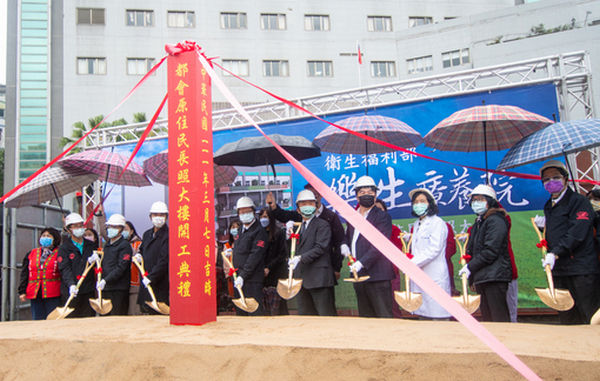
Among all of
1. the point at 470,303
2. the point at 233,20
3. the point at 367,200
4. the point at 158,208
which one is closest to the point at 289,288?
the point at 367,200

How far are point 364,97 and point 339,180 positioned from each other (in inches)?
55.1

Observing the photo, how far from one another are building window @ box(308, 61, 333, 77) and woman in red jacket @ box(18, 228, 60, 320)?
1699 centimetres

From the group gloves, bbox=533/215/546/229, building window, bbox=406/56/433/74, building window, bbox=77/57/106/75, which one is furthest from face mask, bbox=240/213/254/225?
building window, bbox=406/56/433/74

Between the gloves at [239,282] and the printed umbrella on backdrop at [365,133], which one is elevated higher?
the printed umbrella on backdrop at [365,133]

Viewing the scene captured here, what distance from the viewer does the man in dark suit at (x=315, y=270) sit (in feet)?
13.8

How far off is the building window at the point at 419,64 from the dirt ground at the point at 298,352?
20.4 meters

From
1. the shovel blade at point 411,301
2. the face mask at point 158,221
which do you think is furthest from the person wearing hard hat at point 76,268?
the shovel blade at point 411,301

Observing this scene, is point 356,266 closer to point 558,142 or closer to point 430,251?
point 430,251

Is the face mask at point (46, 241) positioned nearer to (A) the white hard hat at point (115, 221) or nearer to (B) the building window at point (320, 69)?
(A) the white hard hat at point (115, 221)

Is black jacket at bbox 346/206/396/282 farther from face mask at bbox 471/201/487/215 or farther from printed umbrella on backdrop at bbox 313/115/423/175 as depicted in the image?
printed umbrella on backdrop at bbox 313/115/423/175

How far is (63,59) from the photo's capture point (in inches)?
754

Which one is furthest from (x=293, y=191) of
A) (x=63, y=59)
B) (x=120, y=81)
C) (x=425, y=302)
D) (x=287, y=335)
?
(x=63, y=59)

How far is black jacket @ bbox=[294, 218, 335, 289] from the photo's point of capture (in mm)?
4188

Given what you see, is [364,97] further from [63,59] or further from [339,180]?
[63,59]
